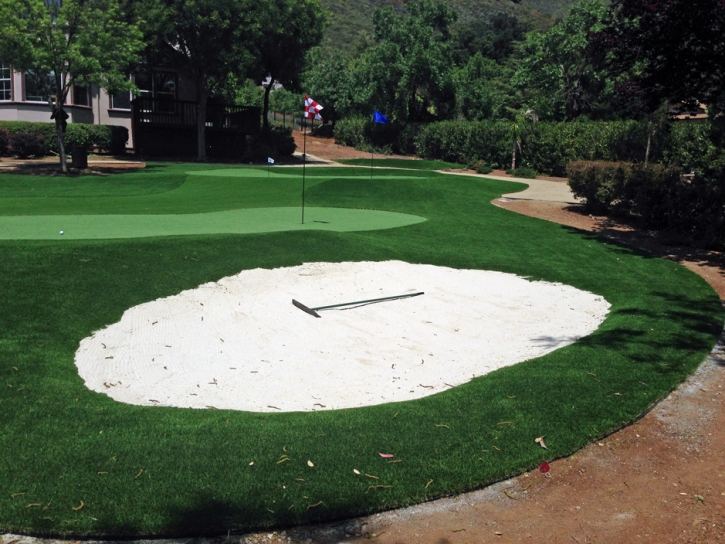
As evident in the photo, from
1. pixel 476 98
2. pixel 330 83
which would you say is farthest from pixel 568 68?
pixel 330 83

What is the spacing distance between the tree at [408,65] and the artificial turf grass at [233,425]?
38.9 meters

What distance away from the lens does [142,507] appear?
419cm

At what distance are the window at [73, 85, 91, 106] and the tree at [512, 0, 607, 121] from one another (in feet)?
87.8

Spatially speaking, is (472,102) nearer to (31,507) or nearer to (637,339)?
(637,339)

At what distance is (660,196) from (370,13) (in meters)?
95.8

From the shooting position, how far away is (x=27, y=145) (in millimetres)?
32156

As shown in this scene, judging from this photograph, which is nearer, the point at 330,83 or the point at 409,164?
the point at 409,164

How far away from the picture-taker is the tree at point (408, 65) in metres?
47.0

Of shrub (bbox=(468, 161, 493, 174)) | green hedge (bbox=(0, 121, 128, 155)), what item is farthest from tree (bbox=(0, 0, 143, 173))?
shrub (bbox=(468, 161, 493, 174))

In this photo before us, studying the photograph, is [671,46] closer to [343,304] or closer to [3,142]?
[343,304]

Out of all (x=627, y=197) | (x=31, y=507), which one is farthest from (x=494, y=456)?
(x=627, y=197)

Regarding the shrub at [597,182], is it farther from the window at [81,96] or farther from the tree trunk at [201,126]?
the window at [81,96]

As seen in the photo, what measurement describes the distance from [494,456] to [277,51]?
34392mm

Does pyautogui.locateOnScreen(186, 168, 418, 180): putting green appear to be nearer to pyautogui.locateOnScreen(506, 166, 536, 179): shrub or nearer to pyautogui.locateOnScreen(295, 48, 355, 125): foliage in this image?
pyautogui.locateOnScreen(506, 166, 536, 179): shrub
